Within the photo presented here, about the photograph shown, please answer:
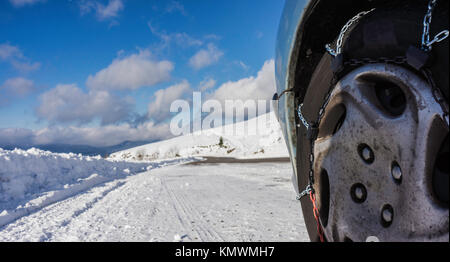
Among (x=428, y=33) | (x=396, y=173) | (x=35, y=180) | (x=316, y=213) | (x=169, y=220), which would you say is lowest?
(x=169, y=220)

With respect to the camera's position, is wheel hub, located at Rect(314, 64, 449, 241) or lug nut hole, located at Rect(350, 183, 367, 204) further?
lug nut hole, located at Rect(350, 183, 367, 204)

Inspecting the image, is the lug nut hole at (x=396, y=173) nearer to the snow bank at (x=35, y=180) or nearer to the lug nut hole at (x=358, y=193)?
the lug nut hole at (x=358, y=193)

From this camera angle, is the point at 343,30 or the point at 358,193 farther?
the point at 343,30

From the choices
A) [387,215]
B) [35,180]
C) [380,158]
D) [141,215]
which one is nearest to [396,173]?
[380,158]

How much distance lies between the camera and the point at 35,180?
215 inches

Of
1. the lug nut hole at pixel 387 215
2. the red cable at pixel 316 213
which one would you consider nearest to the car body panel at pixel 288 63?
the red cable at pixel 316 213

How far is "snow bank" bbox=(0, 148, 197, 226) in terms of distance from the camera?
13.1ft

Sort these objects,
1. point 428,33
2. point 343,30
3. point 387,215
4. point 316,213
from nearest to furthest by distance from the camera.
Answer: point 428,33
point 387,215
point 343,30
point 316,213

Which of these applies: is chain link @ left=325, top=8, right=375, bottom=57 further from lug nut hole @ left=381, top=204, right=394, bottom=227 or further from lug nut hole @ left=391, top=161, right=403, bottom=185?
lug nut hole @ left=381, top=204, right=394, bottom=227

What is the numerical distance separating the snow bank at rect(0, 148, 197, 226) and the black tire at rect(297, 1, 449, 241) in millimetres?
3965

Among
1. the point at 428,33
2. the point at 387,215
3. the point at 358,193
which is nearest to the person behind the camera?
the point at 428,33

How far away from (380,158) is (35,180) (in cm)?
679

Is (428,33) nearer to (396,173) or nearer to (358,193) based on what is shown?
(396,173)

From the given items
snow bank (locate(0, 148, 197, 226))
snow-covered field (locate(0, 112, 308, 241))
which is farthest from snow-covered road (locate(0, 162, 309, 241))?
snow bank (locate(0, 148, 197, 226))
